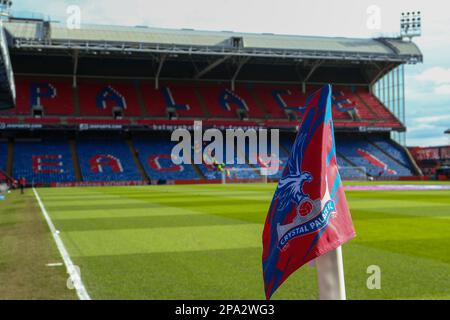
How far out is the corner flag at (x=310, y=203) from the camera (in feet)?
9.98

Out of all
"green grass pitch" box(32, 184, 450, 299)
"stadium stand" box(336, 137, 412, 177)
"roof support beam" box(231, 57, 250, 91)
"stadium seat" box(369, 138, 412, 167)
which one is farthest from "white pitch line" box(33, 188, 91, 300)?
"stadium seat" box(369, 138, 412, 167)

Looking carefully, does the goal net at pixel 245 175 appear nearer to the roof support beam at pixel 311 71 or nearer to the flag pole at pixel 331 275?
the roof support beam at pixel 311 71

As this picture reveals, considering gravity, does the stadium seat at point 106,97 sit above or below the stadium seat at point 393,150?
above

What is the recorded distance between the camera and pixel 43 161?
164 ft

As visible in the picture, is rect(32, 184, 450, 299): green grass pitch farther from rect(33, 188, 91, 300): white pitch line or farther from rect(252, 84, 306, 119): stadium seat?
rect(252, 84, 306, 119): stadium seat

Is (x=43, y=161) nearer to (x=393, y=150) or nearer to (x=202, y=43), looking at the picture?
(x=202, y=43)

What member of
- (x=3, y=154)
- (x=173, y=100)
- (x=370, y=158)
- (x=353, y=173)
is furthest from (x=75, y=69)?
(x=370, y=158)

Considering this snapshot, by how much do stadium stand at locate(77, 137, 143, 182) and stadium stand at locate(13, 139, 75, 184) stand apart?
1.40m

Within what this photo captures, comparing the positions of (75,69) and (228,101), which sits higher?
(75,69)

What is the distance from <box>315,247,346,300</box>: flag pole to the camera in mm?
3133

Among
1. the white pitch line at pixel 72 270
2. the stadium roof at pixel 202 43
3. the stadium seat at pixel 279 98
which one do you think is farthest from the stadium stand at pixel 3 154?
the white pitch line at pixel 72 270

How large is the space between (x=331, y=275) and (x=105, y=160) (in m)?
50.2

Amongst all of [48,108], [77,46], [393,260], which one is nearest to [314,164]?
[393,260]

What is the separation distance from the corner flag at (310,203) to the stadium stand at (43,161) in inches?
1825
